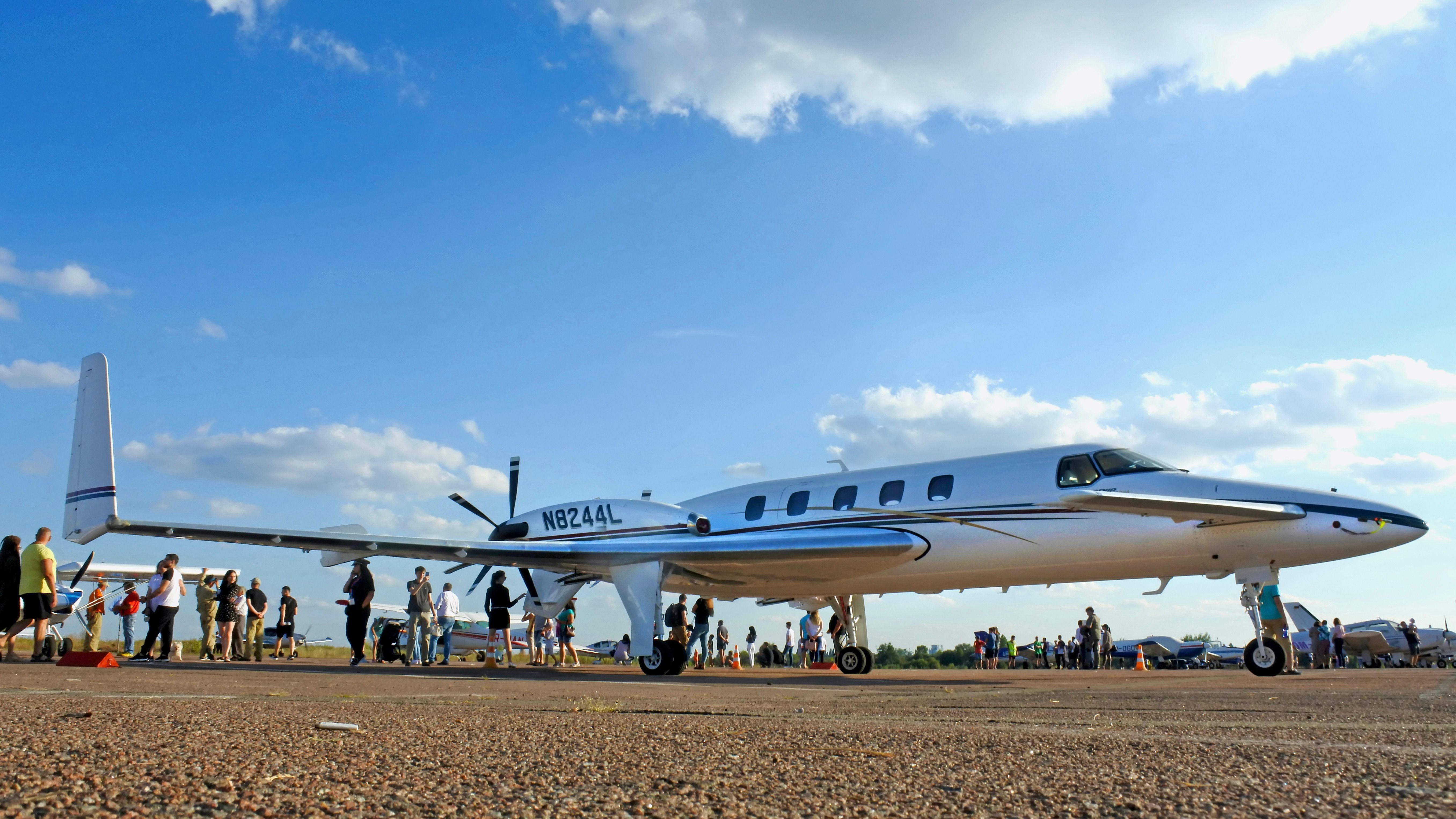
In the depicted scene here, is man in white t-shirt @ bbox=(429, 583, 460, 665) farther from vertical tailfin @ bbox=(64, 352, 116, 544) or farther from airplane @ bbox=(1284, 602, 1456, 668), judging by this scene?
airplane @ bbox=(1284, 602, 1456, 668)

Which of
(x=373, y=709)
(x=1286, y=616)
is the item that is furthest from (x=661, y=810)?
(x=1286, y=616)

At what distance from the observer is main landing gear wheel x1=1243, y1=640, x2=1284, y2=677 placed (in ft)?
41.4

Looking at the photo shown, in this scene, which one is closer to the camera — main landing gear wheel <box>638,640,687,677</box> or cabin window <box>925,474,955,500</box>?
cabin window <box>925,474,955,500</box>

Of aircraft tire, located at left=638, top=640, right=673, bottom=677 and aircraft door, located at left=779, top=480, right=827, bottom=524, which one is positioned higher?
aircraft door, located at left=779, top=480, right=827, bottom=524

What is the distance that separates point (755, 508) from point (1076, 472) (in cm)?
553

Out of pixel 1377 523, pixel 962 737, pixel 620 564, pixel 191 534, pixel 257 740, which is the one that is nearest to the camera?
pixel 257 740

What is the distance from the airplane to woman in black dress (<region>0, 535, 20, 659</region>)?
40.5 meters

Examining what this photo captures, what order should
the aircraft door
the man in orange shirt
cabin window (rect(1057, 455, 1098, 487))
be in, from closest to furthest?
cabin window (rect(1057, 455, 1098, 487)) → the aircraft door → the man in orange shirt

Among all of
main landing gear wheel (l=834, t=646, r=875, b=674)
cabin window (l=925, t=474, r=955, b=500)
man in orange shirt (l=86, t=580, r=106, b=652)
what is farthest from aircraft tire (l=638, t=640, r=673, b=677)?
man in orange shirt (l=86, t=580, r=106, b=652)

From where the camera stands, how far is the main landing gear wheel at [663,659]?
14516 mm

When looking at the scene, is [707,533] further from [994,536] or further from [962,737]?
[962,737]

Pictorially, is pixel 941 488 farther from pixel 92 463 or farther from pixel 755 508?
pixel 92 463

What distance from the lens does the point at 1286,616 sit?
46.4 ft

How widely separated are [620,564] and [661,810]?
13148mm
